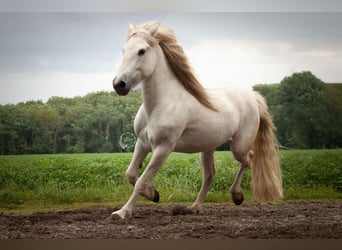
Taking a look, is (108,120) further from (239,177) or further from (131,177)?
(239,177)

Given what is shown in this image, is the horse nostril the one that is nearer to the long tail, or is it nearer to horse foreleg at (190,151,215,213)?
horse foreleg at (190,151,215,213)

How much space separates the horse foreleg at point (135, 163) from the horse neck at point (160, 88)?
0.29m

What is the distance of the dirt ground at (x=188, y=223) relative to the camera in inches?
160

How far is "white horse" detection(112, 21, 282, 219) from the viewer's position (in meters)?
4.12

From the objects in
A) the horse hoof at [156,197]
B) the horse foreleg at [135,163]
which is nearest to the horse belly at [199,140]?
the horse foreleg at [135,163]

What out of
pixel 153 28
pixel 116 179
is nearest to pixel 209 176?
pixel 116 179

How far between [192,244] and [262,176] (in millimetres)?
910

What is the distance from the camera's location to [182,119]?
13.9 ft

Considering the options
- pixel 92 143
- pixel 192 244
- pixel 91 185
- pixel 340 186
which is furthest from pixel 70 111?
pixel 340 186

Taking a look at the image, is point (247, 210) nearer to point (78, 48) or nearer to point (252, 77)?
point (252, 77)

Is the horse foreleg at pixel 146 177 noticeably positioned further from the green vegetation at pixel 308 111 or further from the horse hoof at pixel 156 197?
the green vegetation at pixel 308 111

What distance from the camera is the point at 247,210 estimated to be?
4.58 metres

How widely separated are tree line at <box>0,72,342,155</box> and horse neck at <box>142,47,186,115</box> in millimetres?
348

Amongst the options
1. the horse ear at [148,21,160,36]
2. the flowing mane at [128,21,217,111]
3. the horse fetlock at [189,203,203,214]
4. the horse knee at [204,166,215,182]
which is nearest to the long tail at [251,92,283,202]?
the horse knee at [204,166,215,182]
